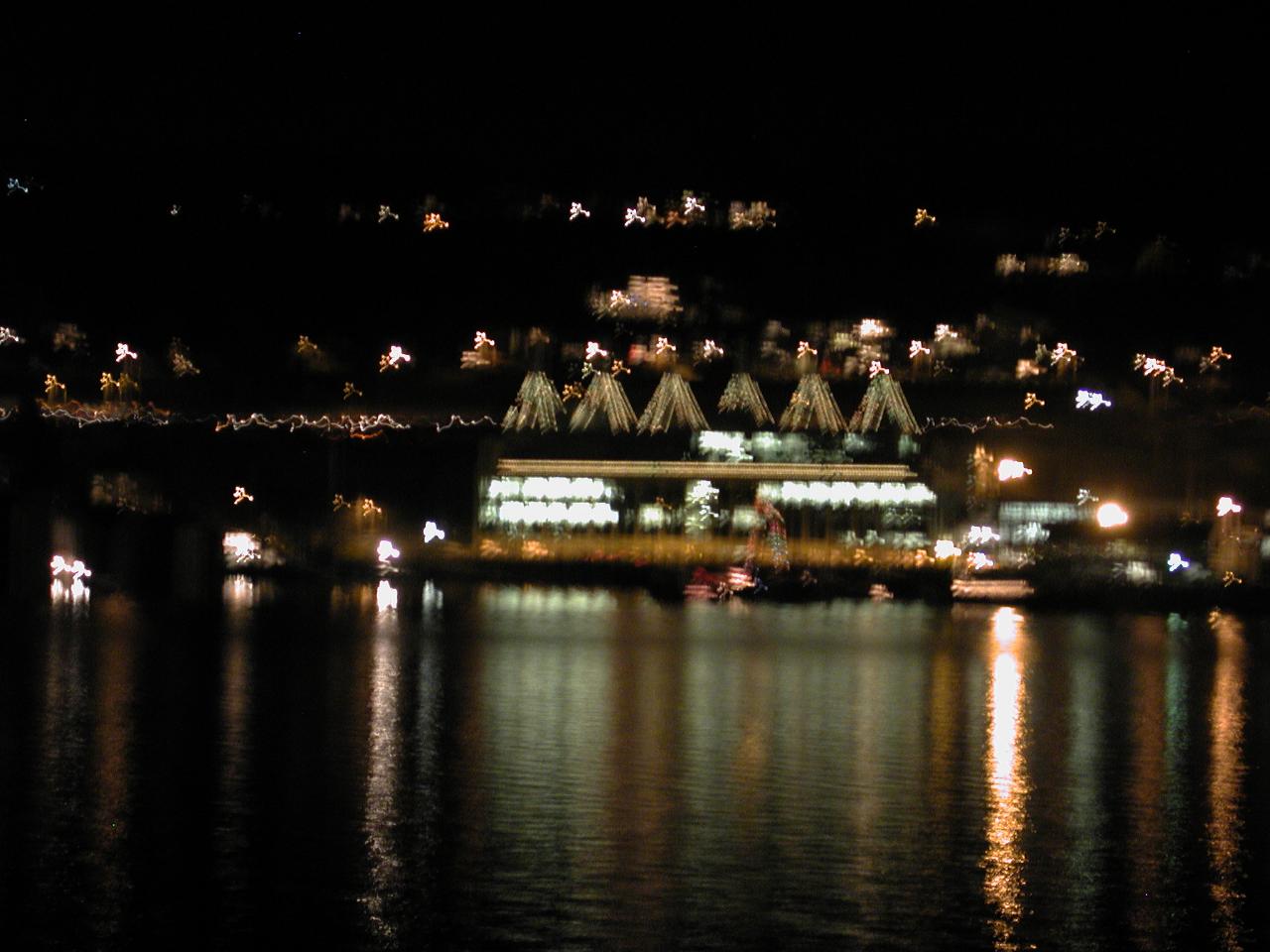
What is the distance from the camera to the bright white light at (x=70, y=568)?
32.5 meters

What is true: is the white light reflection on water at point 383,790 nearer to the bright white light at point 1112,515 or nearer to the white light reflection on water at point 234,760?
→ the white light reflection on water at point 234,760

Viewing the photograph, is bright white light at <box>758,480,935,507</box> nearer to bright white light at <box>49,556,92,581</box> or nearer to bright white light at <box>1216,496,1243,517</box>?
bright white light at <box>1216,496,1243,517</box>

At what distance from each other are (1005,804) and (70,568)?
90.0 ft

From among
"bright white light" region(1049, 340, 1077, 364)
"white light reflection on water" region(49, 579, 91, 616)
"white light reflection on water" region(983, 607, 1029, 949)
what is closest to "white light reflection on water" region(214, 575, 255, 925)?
"white light reflection on water" region(983, 607, 1029, 949)

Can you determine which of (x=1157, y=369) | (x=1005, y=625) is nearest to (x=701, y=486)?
(x=1157, y=369)

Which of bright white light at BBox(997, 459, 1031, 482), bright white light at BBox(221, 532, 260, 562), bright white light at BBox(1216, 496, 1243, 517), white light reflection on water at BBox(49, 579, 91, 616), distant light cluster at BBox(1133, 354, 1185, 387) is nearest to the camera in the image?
white light reflection on water at BBox(49, 579, 91, 616)

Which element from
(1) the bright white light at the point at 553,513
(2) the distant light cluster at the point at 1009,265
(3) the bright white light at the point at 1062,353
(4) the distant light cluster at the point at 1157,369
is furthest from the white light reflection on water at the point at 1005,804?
(1) the bright white light at the point at 553,513

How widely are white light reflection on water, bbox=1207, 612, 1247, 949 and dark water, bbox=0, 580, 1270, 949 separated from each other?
26mm

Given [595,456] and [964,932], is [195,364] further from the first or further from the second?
[964,932]

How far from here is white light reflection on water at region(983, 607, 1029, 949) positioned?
666 centimetres

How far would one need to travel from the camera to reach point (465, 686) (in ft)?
46.2

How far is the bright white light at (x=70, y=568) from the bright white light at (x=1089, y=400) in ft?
80.4

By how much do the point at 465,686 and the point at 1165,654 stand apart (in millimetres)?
8625

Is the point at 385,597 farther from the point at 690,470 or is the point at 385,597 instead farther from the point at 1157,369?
the point at 1157,369
